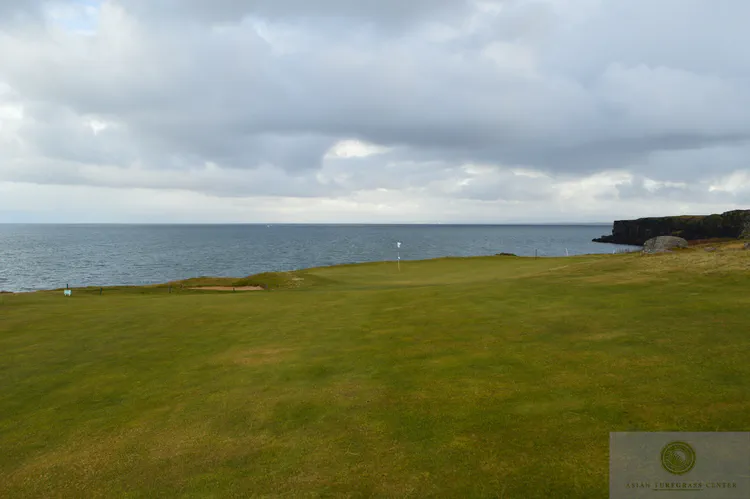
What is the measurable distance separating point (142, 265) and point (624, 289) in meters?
110

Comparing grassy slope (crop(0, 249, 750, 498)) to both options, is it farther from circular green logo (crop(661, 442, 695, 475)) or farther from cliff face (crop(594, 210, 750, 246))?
cliff face (crop(594, 210, 750, 246))

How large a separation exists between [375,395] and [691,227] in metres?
157

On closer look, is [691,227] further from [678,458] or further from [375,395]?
[375,395]

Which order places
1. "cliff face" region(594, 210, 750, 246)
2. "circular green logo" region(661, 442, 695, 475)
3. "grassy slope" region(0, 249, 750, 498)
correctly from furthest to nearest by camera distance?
"cliff face" region(594, 210, 750, 246)
"grassy slope" region(0, 249, 750, 498)
"circular green logo" region(661, 442, 695, 475)

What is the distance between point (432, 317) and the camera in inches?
607

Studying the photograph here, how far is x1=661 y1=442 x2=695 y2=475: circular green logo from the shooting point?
5324 mm

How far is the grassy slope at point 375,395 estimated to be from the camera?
591cm

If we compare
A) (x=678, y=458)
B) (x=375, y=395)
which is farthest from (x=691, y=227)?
(x=375, y=395)

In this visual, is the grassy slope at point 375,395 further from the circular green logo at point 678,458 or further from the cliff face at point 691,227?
the cliff face at point 691,227

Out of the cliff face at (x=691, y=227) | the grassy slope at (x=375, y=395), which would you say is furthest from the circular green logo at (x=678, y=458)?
the cliff face at (x=691, y=227)

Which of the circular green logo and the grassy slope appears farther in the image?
the grassy slope

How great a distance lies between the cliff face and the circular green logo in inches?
4610

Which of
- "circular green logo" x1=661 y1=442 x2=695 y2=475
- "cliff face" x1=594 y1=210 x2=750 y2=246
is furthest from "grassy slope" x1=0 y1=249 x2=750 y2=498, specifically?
"cliff face" x1=594 y1=210 x2=750 y2=246

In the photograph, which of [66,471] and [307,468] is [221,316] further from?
[307,468]
